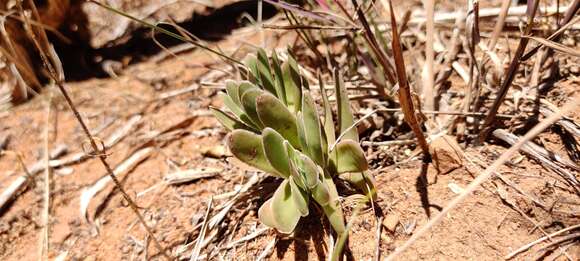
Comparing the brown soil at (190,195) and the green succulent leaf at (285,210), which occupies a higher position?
the green succulent leaf at (285,210)

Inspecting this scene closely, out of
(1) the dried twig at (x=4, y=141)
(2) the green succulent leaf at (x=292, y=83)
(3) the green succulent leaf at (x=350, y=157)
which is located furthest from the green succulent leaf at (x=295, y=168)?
(1) the dried twig at (x=4, y=141)

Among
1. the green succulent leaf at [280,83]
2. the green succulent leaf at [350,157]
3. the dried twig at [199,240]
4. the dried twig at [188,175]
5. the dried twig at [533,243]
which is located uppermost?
the green succulent leaf at [280,83]

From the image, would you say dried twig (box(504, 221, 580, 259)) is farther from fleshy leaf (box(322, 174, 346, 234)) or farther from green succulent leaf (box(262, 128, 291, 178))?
green succulent leaf (box(262, 128, 291, 178))

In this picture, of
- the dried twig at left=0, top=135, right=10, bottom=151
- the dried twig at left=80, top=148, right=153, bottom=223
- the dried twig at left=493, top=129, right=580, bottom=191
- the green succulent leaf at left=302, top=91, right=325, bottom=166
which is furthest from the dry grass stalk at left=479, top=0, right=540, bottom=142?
the dried twig at left=0, top=135, right=10, bottom=151

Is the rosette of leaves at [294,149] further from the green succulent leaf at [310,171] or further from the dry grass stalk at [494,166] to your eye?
the dry grass stalk at [494,166]

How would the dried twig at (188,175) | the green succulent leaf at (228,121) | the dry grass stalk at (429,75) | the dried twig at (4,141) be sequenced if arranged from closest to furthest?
the dry grass stalk at (429,75), the green succulent leaf at (228,121), the dried twig at (188,175), the dried twig at (4,141)

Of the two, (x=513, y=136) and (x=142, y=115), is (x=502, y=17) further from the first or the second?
(x=142, y=115)

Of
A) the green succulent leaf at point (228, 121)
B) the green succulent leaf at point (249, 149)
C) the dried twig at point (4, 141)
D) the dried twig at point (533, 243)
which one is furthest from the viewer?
the dried twig at point (4, 141)
